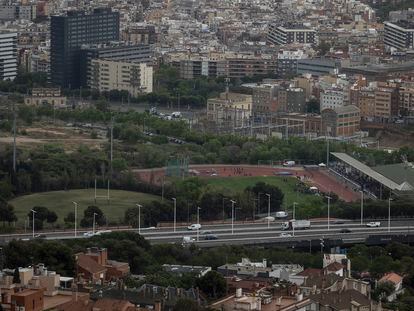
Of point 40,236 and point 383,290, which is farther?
point 40,236

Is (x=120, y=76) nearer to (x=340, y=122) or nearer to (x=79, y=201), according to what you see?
(x=340, y=122)

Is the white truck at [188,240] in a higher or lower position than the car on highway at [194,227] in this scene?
higher

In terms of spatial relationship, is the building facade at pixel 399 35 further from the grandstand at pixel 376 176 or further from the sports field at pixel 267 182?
the sports field at pixel 267 182

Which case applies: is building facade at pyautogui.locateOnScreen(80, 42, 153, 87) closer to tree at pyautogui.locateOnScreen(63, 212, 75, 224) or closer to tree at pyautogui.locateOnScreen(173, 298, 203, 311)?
tree at pyautogui.locateOnScreen(63, 212, 75, 224)

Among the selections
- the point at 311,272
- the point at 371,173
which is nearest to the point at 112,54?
the point at 371,173

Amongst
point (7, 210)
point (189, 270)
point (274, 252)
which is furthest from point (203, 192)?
point (189, 270)

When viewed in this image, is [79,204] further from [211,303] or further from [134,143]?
[211,303]

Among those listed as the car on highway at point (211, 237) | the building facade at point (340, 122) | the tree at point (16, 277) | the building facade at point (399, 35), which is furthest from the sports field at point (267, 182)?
the building facade at point (399, 35)
